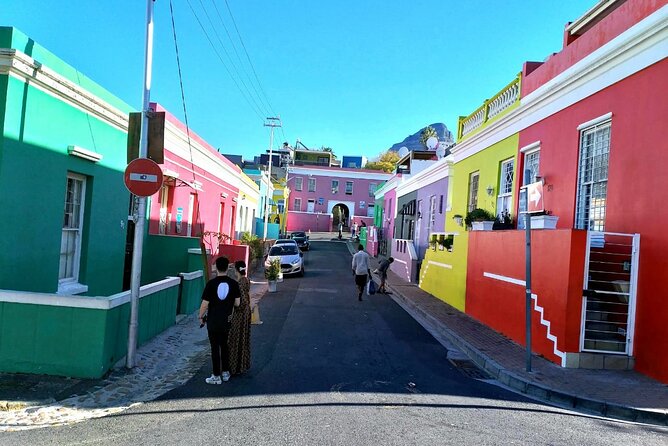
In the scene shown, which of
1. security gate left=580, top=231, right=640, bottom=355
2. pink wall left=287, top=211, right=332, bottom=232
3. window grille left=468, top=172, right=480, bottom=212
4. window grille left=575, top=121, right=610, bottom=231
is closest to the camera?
security gate left=580, top=231, right=640, bottom=355

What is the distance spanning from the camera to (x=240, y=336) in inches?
259

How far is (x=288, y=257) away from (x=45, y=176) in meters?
15.1

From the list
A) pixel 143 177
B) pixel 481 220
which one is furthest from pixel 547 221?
pixel 143 177

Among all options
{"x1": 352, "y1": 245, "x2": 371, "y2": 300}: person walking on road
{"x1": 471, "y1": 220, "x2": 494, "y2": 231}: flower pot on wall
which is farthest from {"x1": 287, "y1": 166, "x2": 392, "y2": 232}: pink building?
{"x1": 471, "y1": 220, "x2": 494, "y2": 231}: flower pot on wall

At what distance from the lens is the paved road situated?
4.54m

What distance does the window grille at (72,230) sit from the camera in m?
8.51

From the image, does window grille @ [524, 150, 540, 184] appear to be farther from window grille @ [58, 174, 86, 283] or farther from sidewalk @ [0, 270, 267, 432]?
window grille @ [58, 174, 86, 283]

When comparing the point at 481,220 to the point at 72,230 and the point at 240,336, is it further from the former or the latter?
the point at 72,230

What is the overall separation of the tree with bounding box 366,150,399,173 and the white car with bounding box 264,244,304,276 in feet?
151

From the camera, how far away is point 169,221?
1435 centimetres

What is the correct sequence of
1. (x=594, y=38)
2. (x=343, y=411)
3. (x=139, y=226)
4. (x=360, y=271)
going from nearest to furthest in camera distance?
(x=343, y=411)
(x=139, y=226)
(x=594, y=38)
(x=360, y=271)

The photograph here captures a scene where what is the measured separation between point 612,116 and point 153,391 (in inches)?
323

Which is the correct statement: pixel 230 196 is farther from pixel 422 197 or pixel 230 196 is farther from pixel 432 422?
pixel 432 422

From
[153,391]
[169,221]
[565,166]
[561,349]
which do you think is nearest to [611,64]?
[565,166]
